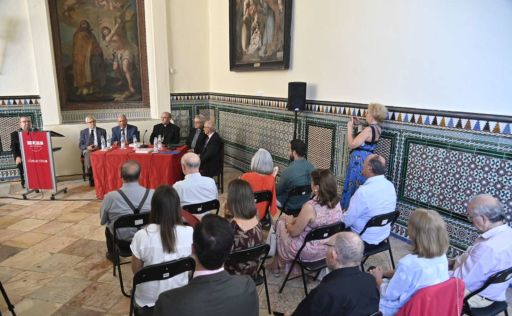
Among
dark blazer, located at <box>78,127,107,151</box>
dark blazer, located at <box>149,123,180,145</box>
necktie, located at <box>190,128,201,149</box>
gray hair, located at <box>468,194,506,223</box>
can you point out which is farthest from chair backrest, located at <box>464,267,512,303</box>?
dark blazer, located at <box>78,127,107,151</box>

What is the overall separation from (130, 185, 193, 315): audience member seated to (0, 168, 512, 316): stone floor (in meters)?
0.83

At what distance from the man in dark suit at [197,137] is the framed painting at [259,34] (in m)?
1.45

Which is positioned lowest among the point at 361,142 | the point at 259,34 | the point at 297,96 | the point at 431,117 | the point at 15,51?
the point at 361,142

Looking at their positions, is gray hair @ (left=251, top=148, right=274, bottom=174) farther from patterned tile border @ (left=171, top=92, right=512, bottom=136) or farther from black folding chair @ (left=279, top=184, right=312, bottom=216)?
patterned tile border @ (left=171, top=92, right=512, bottom=136)

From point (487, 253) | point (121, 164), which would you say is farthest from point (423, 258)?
point (121, 164)

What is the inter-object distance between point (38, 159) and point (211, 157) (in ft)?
9.17

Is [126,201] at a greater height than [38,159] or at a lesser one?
greater

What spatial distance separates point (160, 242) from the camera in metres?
2.30

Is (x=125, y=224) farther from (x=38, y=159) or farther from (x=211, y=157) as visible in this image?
(x=38, y=159)

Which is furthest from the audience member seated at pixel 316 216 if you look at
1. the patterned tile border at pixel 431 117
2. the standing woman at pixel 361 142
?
the patterned tile border at pixel 431 117

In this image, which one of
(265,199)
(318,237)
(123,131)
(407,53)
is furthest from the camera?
(123,131)

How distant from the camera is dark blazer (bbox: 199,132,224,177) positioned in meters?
5.77

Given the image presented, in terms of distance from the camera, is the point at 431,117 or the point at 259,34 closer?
the point at 431,117

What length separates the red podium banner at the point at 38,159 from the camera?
5477 millimetres
